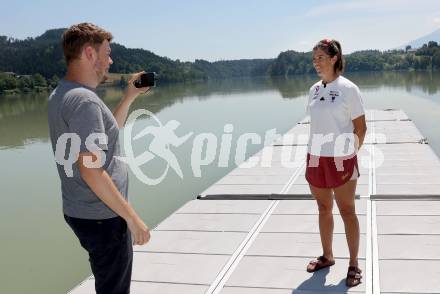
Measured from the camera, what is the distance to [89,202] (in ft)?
7.87

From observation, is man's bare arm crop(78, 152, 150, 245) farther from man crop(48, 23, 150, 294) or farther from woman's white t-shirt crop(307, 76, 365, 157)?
woman's white t-shirt crop(307, 76, 365, 157)

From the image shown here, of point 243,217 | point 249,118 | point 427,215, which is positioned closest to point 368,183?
point 427,215

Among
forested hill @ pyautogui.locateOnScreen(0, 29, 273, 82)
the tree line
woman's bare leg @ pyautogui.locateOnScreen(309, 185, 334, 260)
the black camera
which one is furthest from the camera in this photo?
forested hill @ pyautogui.locateOnScreen(0, 29, 273, 82)

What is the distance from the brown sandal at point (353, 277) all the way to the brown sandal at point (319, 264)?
14.9 inches

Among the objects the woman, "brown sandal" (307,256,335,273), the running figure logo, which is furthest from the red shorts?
the running figure logo

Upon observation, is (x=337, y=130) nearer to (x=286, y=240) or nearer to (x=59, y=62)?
(x=286, y=240)

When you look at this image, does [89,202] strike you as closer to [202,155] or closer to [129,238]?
Result: [129,238]

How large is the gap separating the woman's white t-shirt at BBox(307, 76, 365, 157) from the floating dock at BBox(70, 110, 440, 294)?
1.19m

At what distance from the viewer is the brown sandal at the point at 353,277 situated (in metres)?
3.84

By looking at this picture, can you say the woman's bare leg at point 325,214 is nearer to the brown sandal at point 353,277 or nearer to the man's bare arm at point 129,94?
the brown sandal at point 353,277

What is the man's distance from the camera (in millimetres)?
2244

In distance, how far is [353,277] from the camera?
3846 mm

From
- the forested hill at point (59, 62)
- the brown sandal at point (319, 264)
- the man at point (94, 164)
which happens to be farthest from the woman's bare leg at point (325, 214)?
the forested hill at point (59, 62)

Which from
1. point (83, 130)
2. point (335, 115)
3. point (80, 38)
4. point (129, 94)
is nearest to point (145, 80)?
point (129, 94)
